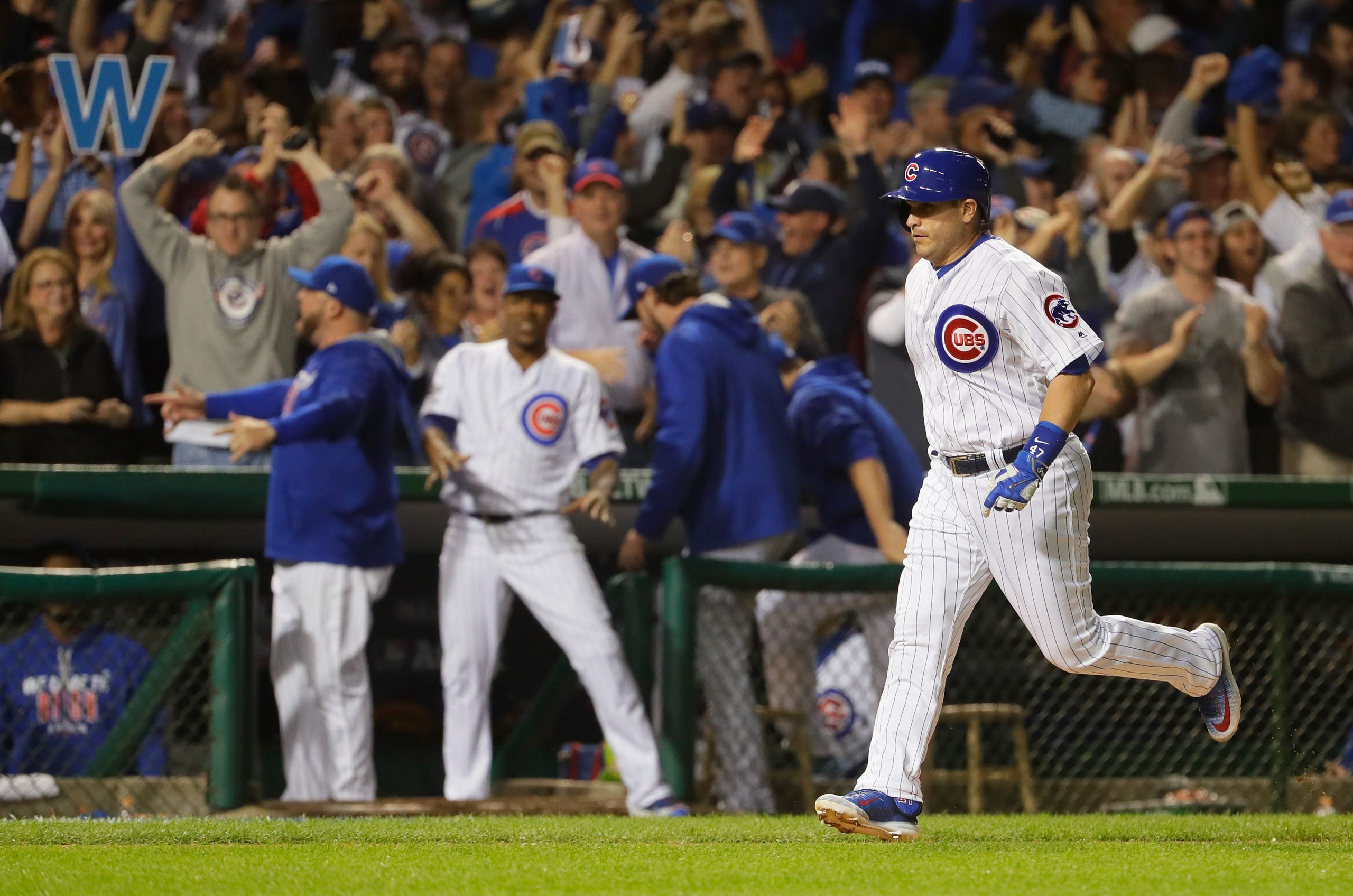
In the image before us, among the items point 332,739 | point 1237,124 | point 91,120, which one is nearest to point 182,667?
point 332,739

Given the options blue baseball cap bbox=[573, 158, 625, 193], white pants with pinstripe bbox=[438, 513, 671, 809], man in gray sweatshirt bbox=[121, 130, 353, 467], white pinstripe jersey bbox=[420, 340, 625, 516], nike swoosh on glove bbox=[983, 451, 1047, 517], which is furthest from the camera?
blue baseball cap bbox=[573, 158, 625, 193]

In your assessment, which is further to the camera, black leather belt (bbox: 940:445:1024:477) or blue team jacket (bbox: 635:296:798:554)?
blue team jacket (bbox: 635:296:798:554)

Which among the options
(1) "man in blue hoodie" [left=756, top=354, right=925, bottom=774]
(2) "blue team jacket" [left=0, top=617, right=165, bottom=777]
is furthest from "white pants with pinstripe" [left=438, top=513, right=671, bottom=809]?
(2) "blue team jacket" [left=0, top=617, right=165, bottom=777]

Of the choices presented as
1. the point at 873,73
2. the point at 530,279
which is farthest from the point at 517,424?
the point at 873,73

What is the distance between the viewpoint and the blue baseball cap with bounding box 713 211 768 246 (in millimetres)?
6512

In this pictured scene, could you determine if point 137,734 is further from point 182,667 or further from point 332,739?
point 332,739

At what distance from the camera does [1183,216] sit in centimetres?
721

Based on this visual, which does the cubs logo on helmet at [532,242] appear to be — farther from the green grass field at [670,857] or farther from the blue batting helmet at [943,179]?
the blue batting helmet at [943,179]

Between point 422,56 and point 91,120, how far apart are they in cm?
233

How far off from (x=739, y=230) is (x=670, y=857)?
3.35 meters

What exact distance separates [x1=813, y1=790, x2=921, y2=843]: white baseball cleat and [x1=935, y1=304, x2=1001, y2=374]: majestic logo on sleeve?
38.5 inches

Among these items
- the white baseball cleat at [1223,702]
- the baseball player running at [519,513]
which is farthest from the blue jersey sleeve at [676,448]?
the white baseball cleat at [1223,702]

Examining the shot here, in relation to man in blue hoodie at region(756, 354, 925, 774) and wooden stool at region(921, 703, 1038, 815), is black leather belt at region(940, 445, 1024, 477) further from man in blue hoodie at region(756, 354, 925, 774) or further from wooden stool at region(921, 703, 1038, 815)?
wooden stool at region(921, 703, 1038, 815)

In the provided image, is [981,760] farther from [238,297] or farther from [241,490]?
[238,297]
